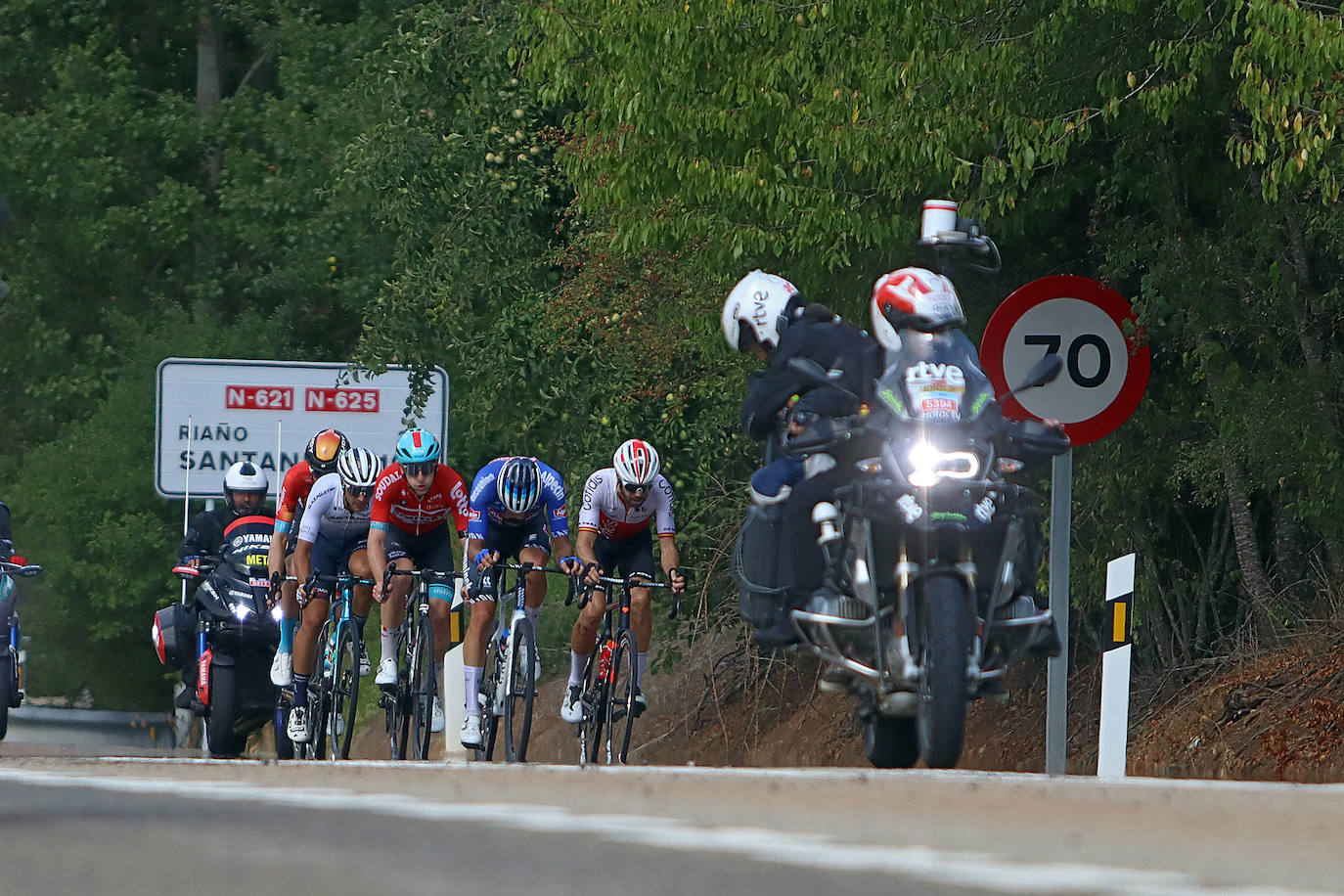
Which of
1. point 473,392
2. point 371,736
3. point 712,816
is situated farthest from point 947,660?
point 371,736

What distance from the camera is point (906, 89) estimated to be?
1211cm

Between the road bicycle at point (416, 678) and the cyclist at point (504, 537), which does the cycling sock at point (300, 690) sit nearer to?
the road bicycle at point (416, 678)

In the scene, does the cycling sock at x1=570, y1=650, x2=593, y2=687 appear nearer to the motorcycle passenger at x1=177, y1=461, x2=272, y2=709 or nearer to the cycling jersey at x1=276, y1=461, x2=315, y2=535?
the cycling jersey at x1=276, y1=461, x2=315, y2=535

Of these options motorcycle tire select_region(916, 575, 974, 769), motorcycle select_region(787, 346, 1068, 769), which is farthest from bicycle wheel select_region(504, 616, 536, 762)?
motorcycle tire select_region(916, 575, 974, 769)

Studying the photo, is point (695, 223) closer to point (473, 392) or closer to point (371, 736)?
point (473, 392)

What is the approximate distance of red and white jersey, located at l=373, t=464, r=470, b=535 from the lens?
1522cm

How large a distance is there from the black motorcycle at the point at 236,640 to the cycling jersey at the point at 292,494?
650 mm

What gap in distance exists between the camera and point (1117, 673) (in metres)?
11.3

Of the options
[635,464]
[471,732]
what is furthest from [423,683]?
[635,464]

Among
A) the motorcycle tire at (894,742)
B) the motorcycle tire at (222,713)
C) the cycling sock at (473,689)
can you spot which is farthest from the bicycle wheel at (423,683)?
the motorcycle tire at (894,742)

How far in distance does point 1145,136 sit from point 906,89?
1.88m

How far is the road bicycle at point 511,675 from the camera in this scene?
1491 cm

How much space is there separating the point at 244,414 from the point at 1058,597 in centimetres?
2017

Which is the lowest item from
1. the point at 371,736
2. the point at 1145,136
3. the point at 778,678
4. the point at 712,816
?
the point at 371,736
